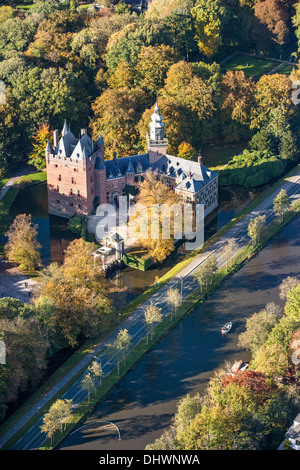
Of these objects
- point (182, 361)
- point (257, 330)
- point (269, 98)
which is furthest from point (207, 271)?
point (269, 98)

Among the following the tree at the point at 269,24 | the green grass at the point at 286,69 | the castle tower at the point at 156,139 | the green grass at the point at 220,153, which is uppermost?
the tree at the point at 269,24

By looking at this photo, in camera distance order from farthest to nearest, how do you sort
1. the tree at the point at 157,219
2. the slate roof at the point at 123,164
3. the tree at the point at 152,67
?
the tree at the point at 152,67, the slate roof at the point at 123,164, the tree at the point at 157,219

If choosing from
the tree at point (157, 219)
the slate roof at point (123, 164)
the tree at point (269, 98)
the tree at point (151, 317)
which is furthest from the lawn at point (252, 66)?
the tree at point (151, 317)

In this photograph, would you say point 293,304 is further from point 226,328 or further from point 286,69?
point 286,69

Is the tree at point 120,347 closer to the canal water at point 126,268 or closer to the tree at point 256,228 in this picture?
the canal water at point 126,268

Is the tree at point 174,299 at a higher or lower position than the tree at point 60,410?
higher
